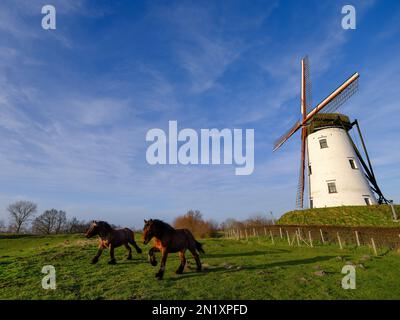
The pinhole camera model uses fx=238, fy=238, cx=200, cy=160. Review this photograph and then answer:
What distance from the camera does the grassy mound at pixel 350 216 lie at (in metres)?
26.0

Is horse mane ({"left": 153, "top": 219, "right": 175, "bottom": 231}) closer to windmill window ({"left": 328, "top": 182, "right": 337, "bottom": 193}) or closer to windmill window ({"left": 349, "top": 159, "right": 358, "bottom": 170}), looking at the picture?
windmill window ({"left": 328, "top": 182, "right": 337, "bottom": 193})

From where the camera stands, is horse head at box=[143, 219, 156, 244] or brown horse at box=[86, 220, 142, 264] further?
brown horse at box=[86, 220, 142, 264]

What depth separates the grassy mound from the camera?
26.0 meters

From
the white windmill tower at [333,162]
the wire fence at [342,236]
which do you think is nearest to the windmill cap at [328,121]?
the white windmill tower at [333,162]

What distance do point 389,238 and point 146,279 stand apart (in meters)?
21.0

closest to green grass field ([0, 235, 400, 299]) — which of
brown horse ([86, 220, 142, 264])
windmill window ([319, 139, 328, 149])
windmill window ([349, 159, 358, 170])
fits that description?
brown horse ([86, 220, 142, 264])

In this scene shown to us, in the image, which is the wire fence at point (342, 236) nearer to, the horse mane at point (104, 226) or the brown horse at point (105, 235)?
the brown horse at point (105, 235)

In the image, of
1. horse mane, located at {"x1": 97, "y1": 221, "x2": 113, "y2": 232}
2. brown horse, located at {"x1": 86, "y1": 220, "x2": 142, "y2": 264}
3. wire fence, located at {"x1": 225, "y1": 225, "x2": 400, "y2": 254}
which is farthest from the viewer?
wire fence, located at {"x1": 225, "y1": 225, "x2": 400, "y2": 254}

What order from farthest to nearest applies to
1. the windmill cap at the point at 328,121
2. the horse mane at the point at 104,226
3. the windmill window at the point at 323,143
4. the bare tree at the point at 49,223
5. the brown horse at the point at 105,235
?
the bare tree at the point at 49,223
the windmill cap at the point at 328,121
the windmill window at the point at 323,143
the horse mane at the point at 104,226
the brown horse at the point at 105,235

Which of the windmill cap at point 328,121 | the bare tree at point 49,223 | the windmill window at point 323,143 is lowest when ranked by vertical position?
the bare tree at point 49,223

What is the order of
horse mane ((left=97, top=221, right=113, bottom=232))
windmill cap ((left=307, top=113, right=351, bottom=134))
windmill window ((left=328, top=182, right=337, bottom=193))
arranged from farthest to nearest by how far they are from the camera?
windmill cap ((left=307, top=113, right=351, bottom=134)) → windmill window ((left=328, top=182, right=337, bottom=193)) → horse mane ((left=97, top=221, right=113, bottom=232))
